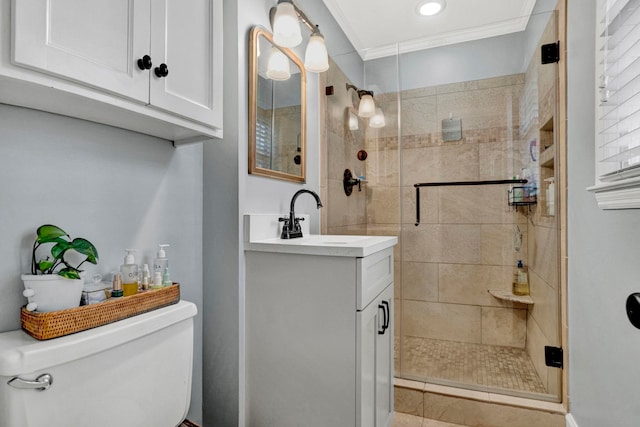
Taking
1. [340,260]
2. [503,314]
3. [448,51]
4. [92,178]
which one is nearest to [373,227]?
[503,314]

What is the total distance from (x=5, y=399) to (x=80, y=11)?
2.75 feet

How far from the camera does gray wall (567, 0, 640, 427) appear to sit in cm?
106

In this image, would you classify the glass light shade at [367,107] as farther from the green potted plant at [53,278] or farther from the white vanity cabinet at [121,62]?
the green potted plant at [53,278]

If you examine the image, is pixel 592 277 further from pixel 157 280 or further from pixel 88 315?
pixel 88 315

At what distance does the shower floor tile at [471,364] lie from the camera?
1874mm

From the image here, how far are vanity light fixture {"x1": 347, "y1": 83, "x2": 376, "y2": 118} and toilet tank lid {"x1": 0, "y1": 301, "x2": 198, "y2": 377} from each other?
1.95 m

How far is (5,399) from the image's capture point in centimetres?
69

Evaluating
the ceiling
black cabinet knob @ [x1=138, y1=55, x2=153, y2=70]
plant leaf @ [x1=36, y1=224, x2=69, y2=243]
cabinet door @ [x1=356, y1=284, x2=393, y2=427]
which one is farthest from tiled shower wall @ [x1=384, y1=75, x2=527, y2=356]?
plant leaf @ [x1=36, y1=224, x2=69, y2=243]

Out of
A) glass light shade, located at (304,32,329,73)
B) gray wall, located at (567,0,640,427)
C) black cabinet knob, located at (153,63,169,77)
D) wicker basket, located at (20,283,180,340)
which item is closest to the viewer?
wicker basket, located at (20,283,180,340)

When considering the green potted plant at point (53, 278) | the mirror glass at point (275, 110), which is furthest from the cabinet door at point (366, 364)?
the green potted plant at point (53, 278)

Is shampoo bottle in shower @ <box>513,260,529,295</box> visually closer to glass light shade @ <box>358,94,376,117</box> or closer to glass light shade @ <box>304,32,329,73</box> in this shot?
glass light shade @ <box>358,94,376,117</box>

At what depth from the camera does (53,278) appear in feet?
2.64

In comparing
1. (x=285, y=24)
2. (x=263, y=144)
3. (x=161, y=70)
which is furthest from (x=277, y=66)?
(x=161, y=70)

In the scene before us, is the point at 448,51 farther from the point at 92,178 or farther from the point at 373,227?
the point at 92,178
